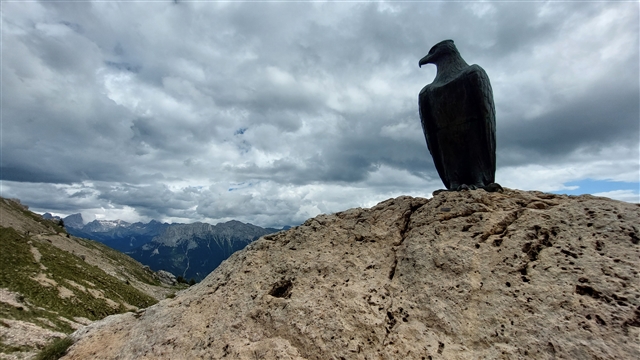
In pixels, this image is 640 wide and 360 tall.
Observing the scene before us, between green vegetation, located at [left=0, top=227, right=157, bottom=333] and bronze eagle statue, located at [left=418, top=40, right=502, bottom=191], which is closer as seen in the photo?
bronze eagle statue, located at [left=418, top=40, right=502, bottom=191]

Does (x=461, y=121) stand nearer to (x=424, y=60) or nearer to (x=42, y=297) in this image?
(x=424, y=60)

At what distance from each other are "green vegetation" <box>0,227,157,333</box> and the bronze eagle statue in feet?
83.2

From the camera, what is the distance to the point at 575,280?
4.07 m

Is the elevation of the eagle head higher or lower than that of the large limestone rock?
higher

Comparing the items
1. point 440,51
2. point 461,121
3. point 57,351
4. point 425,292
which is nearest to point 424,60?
point 440,51

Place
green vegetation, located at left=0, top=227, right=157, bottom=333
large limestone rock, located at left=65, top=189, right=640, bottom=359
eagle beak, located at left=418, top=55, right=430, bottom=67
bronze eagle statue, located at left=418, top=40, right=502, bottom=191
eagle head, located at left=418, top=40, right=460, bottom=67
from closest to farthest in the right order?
large limestone rock, located at left=65, top=189, right=640, bottom=359 < bronze eagle statue, located at left=418, top=40, right=502, bottom=191 < eagle head, located at left=418, top=40, right=460, bottom=67 < eagle beak, located at left=418, top=55, right=430, bottom=67 < green vegetation, located at left=0, top=227, right=157, bottom=333

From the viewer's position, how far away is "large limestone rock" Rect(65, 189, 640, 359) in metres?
3.82

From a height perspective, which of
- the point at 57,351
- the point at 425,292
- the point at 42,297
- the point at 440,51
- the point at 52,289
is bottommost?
the point at 42,297

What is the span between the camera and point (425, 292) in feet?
15.6

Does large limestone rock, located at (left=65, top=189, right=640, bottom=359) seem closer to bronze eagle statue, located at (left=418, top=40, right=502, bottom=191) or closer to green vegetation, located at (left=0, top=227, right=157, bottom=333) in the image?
bronze eagle statue, located at (left=418, top=40, right=502, bottom=191)

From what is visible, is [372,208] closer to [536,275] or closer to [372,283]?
[372,283]

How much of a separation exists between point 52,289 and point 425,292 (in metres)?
38.3

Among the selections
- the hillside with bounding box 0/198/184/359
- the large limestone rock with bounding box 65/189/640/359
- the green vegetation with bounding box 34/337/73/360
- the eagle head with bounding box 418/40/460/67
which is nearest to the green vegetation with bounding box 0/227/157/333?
the hillside with bounding box 0/198/184/359

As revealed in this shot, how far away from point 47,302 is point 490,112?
35.5 metres
